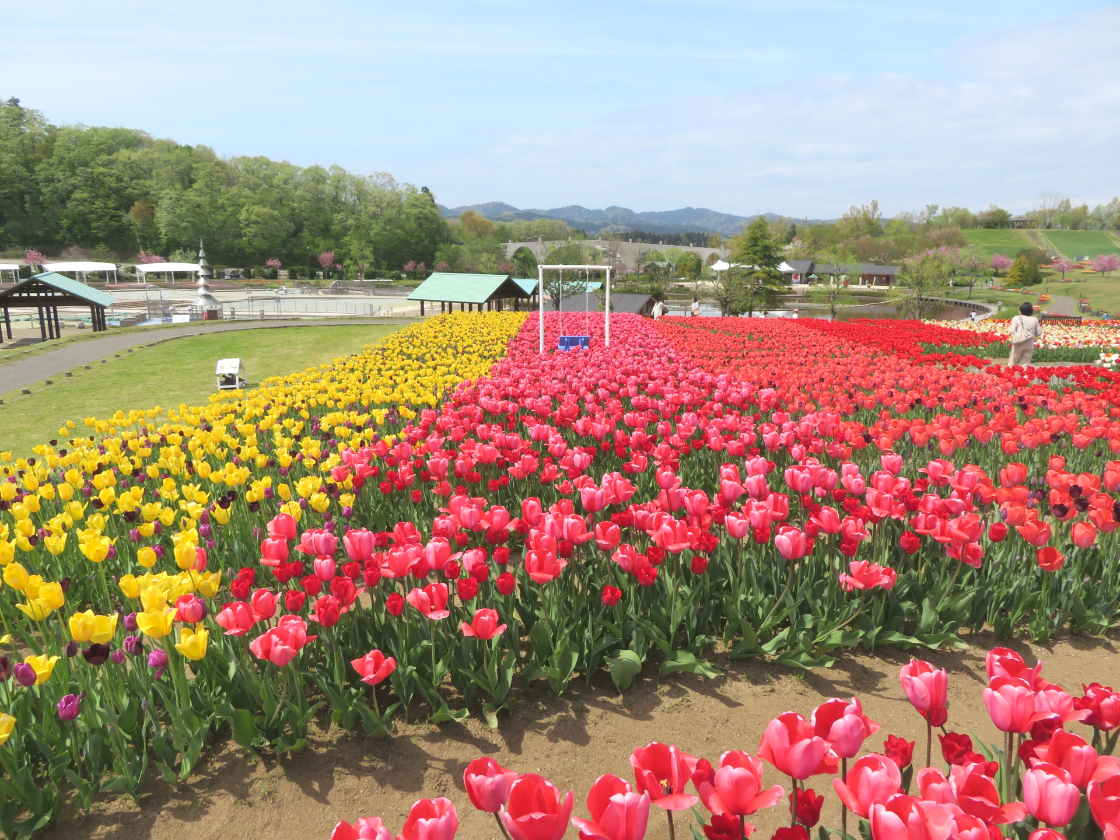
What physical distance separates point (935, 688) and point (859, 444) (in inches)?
166

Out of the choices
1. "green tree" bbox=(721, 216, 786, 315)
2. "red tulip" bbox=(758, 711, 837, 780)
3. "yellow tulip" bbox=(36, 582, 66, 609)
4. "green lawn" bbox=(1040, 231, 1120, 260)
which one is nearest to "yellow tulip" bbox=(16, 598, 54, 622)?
"yellow tulip" bbox=(36, 582, 66, 609)

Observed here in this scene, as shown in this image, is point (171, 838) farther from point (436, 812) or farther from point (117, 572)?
point (117, 572)

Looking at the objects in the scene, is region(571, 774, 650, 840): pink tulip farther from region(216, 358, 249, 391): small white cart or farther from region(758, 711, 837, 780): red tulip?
region(216, 358, 249, 391): small white cart

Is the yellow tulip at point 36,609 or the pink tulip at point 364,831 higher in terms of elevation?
the pink tulip at point 364,831

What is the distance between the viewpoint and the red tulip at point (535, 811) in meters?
1.66

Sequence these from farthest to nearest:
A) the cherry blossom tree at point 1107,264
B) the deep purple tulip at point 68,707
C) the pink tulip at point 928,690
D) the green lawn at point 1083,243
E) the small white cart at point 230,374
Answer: the green lawn at point 1083,243, the cherry blossom tree at point 1107,264, the small white cart at point 230,374, the deep purple tulip at point 68,707, the pink tulip at point 928,690

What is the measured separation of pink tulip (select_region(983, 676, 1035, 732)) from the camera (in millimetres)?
2086

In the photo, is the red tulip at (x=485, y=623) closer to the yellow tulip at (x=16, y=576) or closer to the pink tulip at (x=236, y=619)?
the pink tulip at (x=236, y=619)

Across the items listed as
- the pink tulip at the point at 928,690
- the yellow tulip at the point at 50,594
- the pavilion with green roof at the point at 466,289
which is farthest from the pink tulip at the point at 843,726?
the pavilion with green roof at the point at 466,289

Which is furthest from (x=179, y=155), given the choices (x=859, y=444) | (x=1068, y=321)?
(x=859, y=444)

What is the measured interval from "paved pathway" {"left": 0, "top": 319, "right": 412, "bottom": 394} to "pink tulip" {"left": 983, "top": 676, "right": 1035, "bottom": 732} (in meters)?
20.5

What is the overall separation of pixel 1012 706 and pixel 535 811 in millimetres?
1527

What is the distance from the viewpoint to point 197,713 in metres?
3.45

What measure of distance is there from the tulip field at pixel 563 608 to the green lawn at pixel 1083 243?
553ft
